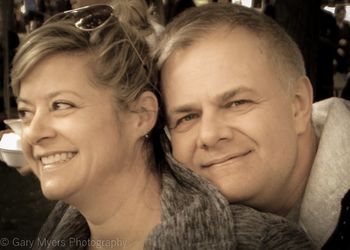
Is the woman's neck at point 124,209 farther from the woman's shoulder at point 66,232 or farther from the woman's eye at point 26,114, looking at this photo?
the woman's eye at point 26,114

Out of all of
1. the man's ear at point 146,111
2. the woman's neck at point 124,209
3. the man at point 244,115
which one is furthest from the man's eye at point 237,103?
the woman's neck at point 124,209

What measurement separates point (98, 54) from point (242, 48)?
421mm

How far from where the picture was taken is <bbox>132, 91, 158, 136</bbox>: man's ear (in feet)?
5.03

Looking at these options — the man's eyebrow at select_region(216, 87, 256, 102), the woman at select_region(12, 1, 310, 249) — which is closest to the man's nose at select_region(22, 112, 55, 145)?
the woman at select_region(12, 1, 310, 249)

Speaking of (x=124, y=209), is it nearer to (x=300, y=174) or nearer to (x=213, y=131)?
(x=213, y=131)

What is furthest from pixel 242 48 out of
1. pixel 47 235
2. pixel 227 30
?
pixel 47 235

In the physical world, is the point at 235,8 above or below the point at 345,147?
above

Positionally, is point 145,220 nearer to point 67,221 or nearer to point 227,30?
Result: point 67,221

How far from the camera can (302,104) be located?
1722 millimetres

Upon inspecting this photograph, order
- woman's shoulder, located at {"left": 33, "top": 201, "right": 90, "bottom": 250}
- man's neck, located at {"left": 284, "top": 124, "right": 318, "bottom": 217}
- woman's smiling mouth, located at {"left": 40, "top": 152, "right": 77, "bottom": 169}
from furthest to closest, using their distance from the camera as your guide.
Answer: man's neck, located at {"left": 284, "top": 124, "right": 318, "bottom": 217}
woman's shoulder, located at {"left": 33, "top": 201, "right": 90, "bottom": 250}
woman's smiling mouth, located at {"left": 40, "top": 152, "right": 77, "bottom": 169}

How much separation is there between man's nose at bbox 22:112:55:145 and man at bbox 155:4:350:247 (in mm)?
371

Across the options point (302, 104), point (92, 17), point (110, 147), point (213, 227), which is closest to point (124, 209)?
point (110, 147)

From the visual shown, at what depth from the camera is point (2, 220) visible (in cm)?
368

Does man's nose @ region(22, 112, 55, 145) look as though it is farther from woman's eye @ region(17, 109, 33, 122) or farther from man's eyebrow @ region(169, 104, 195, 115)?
man's eyebrow @ region(169, 104, 195, 115)
